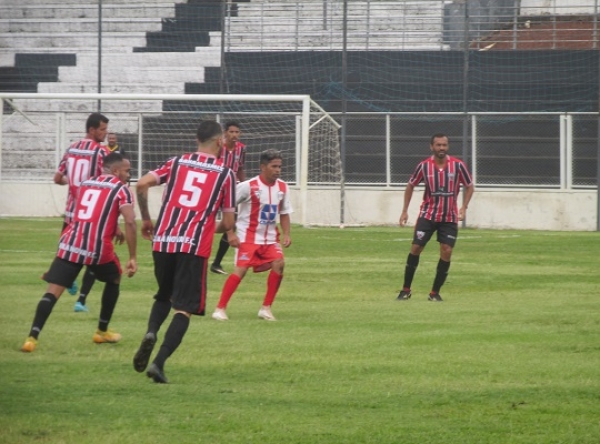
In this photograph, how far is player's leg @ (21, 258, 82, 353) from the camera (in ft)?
32.9

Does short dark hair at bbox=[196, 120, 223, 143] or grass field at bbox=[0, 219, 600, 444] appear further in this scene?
short dark hair at bbox=[196, 120, 223, 143]

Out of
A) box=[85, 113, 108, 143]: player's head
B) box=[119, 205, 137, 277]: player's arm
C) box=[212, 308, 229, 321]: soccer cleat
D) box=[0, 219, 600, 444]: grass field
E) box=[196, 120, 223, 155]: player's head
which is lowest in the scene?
box=[0, 219, 600, 444]: grass field

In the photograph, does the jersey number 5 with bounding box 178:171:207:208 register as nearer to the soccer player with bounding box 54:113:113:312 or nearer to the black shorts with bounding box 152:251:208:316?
the black shorts with bounding box 152:251:208:316

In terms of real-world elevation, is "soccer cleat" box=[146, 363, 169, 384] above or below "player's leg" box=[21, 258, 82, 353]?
below

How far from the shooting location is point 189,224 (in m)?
8.92

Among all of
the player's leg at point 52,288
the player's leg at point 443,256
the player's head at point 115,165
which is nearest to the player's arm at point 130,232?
the player's head at point 115,165

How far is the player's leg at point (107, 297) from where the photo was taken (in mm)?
10398

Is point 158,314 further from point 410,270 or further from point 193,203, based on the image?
point 410,270

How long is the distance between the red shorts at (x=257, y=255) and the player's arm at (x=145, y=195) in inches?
107

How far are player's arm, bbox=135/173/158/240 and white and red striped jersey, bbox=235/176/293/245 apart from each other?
285 cm

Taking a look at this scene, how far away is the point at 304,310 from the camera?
44.2 ft

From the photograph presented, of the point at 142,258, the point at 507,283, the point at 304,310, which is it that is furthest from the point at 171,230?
the point at 142,258

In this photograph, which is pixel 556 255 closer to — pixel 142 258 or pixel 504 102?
pixel 142 258

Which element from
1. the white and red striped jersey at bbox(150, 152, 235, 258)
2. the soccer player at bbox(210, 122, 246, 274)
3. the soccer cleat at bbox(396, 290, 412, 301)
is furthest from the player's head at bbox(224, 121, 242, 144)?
the white and red striped jersey at bbox(150, 152, 235, 258)
